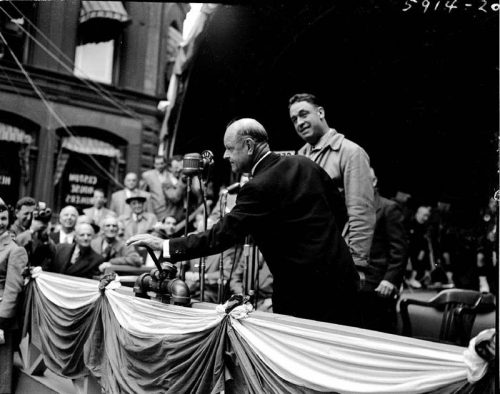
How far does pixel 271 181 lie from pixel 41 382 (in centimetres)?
317

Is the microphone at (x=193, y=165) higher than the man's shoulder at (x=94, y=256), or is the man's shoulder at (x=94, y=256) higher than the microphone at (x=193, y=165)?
the microphone at (x=193, y=165)

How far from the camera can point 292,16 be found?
19.2 feet

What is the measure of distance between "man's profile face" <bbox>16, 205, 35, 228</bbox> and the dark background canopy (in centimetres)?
205

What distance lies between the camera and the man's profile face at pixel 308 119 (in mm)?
3463

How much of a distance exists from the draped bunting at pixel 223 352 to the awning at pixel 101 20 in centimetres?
874

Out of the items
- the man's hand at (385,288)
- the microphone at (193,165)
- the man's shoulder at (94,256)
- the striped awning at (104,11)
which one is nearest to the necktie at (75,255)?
the man's shoulder at (94,256)

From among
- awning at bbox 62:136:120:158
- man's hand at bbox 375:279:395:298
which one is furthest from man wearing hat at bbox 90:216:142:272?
awning at bbox 62:136:120:158

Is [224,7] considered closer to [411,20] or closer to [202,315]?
[411,20]

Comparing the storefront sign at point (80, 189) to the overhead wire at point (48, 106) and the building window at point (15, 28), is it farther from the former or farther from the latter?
the building window at point (15, 28)

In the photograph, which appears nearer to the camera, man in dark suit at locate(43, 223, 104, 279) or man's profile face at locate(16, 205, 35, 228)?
man's profile face at locate(16, 205, 35, 228)

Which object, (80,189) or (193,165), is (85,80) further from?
(193,165)

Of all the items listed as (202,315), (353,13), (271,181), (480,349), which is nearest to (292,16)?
(353,13)

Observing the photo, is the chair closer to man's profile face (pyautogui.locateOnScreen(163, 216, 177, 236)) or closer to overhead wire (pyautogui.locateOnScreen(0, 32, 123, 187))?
man's profile face (pyautogui.locateOnScreen(163, 216, 177, 236))

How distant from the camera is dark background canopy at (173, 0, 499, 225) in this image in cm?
552
